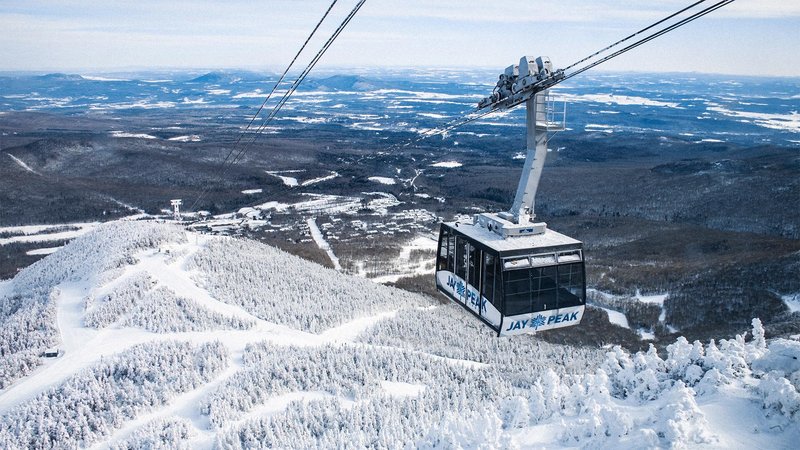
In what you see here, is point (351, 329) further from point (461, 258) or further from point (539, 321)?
point (539, 321)

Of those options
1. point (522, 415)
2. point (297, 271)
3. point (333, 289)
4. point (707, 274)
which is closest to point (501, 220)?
point (522, 415)

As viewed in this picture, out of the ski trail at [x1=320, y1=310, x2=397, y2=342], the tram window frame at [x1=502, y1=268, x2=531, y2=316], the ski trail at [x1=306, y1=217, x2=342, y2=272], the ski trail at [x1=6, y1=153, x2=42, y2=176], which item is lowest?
the ski trail at [x1=306, y1=217, x2=342, y2=272]

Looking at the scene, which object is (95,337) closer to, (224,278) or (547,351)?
(224,278)

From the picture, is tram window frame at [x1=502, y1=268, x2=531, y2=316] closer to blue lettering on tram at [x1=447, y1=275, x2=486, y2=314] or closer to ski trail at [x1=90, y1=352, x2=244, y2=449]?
blue lettering on tram at [x1=447, y1=275, x2=486, y2=314]

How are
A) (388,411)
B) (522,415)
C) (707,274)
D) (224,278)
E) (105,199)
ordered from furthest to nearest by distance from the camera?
(105,199), (707,274), (224,278), (388,411), (522,415)

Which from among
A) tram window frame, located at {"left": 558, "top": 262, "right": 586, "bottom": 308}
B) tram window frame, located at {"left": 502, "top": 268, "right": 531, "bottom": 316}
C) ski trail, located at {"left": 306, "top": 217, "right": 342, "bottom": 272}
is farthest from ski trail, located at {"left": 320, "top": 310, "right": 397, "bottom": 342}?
tram window frame, located at {"left": 558, "top": 262, "right": 586, "bottom": 308}

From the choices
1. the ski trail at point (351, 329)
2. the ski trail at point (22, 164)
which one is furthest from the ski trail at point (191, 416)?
the ski trail at point (22, 164)

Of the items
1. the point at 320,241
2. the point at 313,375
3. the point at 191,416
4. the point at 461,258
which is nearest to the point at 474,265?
the point at 461,258
